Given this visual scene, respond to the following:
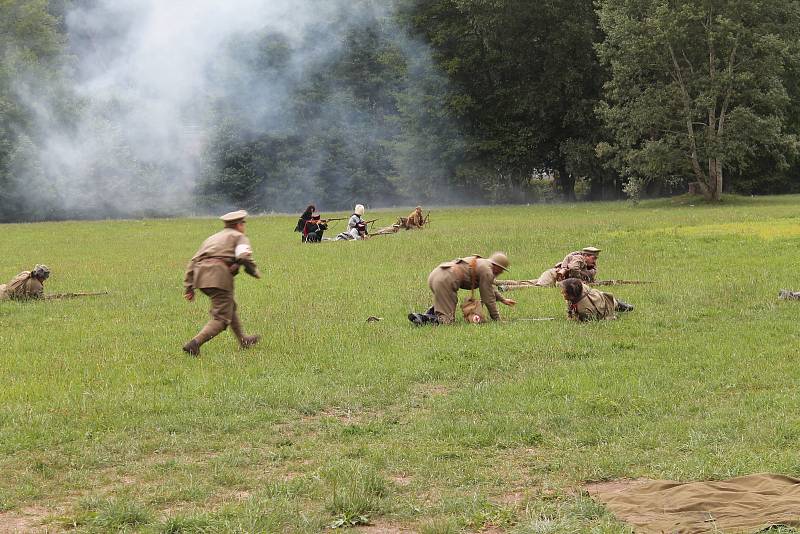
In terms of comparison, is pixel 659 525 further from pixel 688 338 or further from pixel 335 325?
pixel 335 325

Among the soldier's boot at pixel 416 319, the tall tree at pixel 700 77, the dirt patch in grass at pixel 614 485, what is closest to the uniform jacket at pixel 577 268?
the soldier's boot at pixel 416 319

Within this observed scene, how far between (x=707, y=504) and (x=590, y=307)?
313 inches

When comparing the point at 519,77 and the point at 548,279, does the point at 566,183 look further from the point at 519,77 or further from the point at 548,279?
the point at 548,279

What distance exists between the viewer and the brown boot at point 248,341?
42.0 ft

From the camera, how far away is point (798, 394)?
9.31 meters

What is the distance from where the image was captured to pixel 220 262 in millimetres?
12609

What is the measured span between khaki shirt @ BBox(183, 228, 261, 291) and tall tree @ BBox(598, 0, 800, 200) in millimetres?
32686

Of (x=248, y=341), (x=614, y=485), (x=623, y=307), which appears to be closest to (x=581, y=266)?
(x=623, y=307)

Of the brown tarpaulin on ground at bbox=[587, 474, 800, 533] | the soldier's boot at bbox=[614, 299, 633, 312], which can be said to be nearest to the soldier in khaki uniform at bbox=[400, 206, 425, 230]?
the soldier's boot at bbox=[614, 299, 633, 312]

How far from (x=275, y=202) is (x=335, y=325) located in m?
50.9

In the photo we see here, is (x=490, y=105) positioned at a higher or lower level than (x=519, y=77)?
lower

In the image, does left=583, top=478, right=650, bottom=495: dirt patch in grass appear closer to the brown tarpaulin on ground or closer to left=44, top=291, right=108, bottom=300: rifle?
the brown tarpaulin on ground

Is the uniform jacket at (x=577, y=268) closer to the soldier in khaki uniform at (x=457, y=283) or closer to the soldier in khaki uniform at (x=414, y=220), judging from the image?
the soldier in khaki uniform at (x=457, y=283)

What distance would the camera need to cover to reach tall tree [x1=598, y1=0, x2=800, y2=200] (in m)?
41.1
